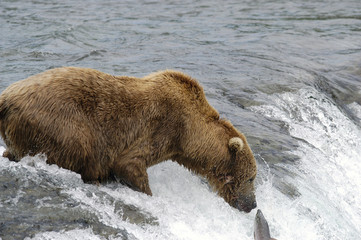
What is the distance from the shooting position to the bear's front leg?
5449mm

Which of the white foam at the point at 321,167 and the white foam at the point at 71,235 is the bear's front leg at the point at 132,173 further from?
the white foam at the point at 321,167

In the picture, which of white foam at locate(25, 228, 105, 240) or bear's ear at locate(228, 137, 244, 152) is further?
bear's ear at locate(228, 137, 244, 152)

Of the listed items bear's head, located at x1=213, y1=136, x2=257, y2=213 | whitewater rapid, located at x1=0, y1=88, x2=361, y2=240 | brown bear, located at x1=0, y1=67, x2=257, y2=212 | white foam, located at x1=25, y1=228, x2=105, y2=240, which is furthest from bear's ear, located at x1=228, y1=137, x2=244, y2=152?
white foam, located at x1=25, y1=228, x2=105, y2=240

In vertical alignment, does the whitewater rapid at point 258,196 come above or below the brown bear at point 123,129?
below

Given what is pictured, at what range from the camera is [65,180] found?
494 centimetres

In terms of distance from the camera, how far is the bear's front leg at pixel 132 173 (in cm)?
545

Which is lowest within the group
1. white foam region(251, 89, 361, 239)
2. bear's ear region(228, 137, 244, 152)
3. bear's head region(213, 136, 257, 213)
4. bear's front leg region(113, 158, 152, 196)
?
white foam region(251, 89, 361, 239)

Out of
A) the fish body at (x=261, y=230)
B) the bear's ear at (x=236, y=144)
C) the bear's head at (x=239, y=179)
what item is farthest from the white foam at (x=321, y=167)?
the bear's ear at (x=236, y=144)

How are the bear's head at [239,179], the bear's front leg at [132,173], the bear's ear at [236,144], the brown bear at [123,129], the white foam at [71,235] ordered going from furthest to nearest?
the bear's head at [239,179]
the bear's ear at [236,144]
the bear's front leg at [132,173]
the brown bear at [123,129]
the white foam at [71,235]

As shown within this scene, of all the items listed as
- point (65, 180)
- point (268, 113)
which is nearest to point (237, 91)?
point (268, 113)

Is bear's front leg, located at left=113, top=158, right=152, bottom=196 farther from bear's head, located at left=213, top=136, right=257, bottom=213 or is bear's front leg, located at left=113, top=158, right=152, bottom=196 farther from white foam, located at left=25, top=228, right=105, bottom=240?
white foam, located at left=25, top=228, right=105, bottom=240

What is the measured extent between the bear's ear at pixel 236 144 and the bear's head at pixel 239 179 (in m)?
0.12

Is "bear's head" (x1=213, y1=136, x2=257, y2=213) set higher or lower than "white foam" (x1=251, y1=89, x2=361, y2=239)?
higher

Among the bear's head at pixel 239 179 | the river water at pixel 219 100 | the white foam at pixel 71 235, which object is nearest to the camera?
the white foam at pixel 71 235
